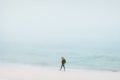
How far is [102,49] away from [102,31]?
89 centimetres

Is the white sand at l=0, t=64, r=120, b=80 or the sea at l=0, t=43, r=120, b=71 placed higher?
the sea at l=0, t=43, r=120, b=71

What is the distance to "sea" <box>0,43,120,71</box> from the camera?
12234 millimetres

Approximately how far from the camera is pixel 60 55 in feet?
41.4

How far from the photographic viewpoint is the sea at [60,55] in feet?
40.1

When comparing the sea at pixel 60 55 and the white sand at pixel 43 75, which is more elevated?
the sea at pixel 60 55

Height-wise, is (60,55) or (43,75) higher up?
(60,55)

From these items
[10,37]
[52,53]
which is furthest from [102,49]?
[10,37]

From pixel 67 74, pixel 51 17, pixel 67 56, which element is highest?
pixel 51 17

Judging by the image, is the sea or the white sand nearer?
the white sand

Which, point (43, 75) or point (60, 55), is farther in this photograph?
point (60, 55)

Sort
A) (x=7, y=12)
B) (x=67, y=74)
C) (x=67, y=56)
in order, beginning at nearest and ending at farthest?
(x=67, y=74) < (x=7, y=12) < (x=67, y=56)

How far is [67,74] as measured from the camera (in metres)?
10.4

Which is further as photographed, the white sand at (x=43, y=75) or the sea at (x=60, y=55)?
the sea at (x=60, y=55)

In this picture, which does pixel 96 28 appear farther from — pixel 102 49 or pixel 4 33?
pixel 4 33
